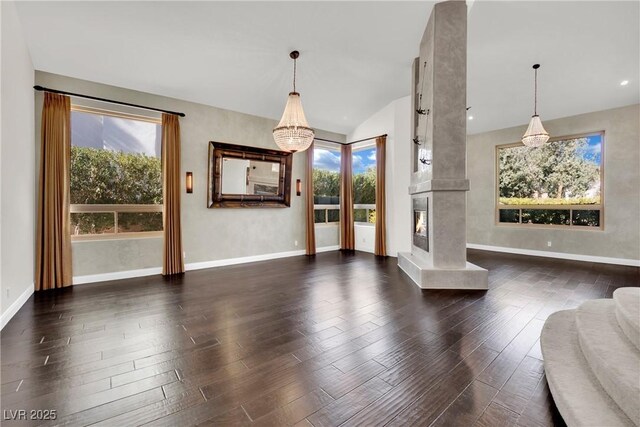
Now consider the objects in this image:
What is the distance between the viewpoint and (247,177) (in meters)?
6.12

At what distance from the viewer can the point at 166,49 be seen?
13.5ft

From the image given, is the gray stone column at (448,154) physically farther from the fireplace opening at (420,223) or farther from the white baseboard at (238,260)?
the white baseboard at (238,260)

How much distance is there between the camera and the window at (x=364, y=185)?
24.4 ft

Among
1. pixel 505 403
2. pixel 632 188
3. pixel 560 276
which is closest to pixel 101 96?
pixel 505 403

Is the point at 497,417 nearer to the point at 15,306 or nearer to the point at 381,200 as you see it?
the point at 15,306

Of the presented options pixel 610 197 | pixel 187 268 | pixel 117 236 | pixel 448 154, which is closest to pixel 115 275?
pixel 117 236

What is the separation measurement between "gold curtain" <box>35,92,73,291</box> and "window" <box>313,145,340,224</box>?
4.89 m

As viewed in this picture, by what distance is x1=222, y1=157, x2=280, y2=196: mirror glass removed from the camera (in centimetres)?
583

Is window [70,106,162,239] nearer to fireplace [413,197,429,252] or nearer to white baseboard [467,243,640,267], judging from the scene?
fireplace [413,197,429,252]

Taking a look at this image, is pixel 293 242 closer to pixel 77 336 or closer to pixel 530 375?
pixel 77 336

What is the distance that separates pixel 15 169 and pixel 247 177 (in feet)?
11.5

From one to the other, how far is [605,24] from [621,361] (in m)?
4.86

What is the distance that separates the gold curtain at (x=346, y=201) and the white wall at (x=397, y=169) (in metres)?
1.05

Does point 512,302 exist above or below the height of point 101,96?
below
